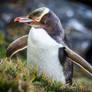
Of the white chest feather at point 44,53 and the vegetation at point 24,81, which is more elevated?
the white chest feather at point 44,53

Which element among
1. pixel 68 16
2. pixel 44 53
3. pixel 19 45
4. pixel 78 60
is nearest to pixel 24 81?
pixel 44 53

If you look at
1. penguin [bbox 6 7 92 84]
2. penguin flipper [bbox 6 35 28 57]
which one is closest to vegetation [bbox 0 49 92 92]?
penguin [bbox 6 7 92 84]

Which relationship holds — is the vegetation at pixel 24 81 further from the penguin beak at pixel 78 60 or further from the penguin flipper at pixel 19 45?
the penguin flipper at pixel 19 45

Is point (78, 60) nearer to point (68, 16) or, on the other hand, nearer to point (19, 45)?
point (19, 45)

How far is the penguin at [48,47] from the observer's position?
2848 mm

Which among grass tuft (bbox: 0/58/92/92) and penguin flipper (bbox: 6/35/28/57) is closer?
grass tuft (bbox: 0/58/92/92)

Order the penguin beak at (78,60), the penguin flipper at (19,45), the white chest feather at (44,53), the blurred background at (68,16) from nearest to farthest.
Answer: the white chest feather at (44,53)
the penguin beak at (78,60)
the penguin flipper at (19,45)
the blurred background at (68,16)

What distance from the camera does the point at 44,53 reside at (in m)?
2.87

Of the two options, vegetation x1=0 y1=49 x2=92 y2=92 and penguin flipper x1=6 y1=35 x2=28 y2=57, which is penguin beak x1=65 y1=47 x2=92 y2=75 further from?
penguin flipper x1=6 y1=35 x2=28 y2=57

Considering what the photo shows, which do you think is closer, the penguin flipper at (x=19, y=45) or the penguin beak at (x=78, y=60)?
the penguin beak at (x=78, y=60)

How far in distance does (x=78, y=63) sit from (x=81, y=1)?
9850 mm

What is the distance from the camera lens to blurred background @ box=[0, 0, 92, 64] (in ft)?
29.6

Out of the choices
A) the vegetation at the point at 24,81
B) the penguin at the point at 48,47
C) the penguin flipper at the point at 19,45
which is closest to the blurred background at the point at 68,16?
the penguin flipper at the point at 19,45

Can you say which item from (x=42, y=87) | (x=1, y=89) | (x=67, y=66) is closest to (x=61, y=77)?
(x=67, y=66)
